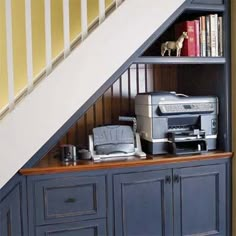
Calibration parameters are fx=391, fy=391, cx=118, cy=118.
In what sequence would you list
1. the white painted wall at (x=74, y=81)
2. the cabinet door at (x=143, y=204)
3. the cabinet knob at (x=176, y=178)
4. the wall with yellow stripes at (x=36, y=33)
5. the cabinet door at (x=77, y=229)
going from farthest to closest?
the wall with yellow stripes at (x=36, y=33), the cabinet knob at (x=176, y=178), the cabinet door at (x=143, y=204), the cabinet door at (x=77, y=229), the white painted wall at (x=74, y=81)

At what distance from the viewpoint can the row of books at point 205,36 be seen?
106 inches

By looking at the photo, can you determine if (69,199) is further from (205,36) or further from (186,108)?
(205,36)

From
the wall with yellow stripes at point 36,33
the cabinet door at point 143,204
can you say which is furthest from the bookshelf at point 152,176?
the wall with yellow stripes at point 36,33

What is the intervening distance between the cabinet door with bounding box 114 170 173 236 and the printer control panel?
41 cm

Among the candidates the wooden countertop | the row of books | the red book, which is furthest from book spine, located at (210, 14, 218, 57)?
the wooden countertop

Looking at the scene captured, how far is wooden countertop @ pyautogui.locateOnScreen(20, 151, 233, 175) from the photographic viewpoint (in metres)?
2.31

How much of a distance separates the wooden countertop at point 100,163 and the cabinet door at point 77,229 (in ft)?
1.10

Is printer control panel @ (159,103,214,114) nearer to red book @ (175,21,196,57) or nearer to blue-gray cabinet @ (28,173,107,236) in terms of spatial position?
red book @ (175,21,196,57)

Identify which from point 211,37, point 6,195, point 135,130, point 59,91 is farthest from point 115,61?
point 6,195

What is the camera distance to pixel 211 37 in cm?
269

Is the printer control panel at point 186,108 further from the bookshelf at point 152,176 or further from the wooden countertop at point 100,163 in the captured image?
the wooden countertop at point 100,163

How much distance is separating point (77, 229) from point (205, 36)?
1540mm

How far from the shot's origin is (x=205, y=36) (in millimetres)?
2699

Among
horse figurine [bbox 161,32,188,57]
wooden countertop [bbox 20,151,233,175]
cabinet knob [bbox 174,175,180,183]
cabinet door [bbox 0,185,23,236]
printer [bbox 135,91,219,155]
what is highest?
horse figurine [bbox 161,32,188,57]
